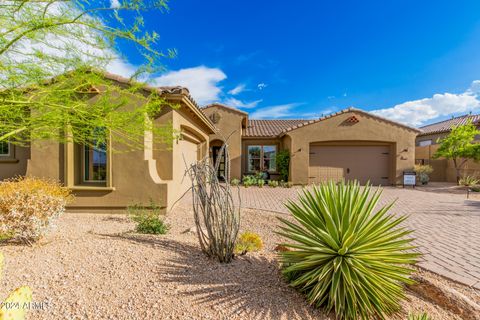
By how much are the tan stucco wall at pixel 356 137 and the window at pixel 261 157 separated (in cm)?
279

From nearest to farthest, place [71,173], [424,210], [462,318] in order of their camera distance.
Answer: [462,318], [71,173], [424,210]

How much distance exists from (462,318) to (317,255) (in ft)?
6.47

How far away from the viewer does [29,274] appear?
10.0ft

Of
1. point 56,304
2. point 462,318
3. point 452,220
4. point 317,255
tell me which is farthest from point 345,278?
point 452,220

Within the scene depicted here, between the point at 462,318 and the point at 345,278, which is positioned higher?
the point at 345,278

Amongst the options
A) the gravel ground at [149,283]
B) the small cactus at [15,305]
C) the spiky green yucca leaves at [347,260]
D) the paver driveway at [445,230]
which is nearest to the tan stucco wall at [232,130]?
the paver driveway at [445,230]

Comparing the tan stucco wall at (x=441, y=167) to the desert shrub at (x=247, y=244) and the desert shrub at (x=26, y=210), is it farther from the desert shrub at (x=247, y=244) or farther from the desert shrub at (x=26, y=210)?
the desert shrub at (x=26, y=210)

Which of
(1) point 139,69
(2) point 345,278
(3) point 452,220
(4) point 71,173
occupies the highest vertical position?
(1) point 139,69

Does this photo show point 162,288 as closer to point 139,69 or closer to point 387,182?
point 139,69

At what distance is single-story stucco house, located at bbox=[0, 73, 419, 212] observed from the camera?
7.38 meters

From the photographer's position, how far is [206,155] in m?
14.2

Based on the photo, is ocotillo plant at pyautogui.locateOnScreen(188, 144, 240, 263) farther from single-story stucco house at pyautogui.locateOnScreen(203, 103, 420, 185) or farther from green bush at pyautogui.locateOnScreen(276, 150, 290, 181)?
green bush at pyautogui.locateOnScreen(276, 150, 290, 181)

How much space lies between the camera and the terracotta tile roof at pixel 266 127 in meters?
18.0

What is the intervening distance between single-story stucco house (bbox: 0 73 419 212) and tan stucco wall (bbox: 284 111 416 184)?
0.06 m
